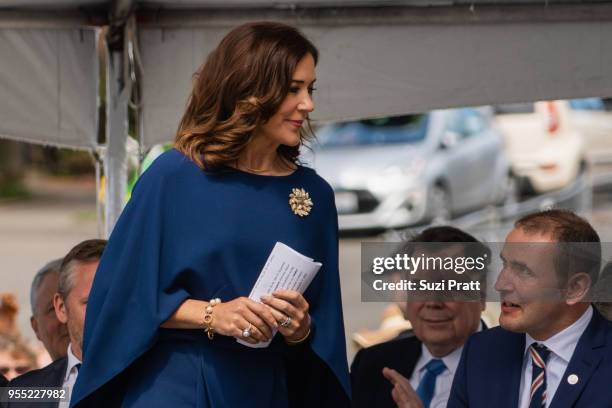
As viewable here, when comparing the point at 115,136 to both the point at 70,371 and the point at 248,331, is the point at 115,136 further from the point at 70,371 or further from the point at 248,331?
the point at 248,331

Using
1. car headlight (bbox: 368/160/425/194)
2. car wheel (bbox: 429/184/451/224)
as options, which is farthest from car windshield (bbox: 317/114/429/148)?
car wheel (bbox: 429/184/451/224)

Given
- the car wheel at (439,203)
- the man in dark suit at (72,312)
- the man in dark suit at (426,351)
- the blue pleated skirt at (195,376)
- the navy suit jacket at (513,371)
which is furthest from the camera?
the car wheel at (439,203)

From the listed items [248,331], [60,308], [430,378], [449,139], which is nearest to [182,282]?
[248,331]

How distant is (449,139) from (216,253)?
10418 millimetres

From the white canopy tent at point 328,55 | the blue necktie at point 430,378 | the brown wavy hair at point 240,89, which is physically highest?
the white canopy tent at point 328,55

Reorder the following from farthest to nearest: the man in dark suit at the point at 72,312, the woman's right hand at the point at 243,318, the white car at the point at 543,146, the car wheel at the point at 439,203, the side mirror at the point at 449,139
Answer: the white car at the point at 543,146
the side mirror at the point at 449,139
the car wheel at the point at 439,203
the man in dark suit at the point at 72,312
the woman's right hand at the point at 243,318

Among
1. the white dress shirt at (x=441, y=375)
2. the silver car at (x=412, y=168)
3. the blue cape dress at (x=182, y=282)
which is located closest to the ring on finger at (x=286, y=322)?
the blue cape dress at (x=182, y=282)

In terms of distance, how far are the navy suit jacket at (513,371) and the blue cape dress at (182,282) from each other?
1.97 feet

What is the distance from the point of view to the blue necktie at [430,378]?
4.07 metres

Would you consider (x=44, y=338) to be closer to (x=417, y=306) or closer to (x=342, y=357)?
(x=417, y=306)

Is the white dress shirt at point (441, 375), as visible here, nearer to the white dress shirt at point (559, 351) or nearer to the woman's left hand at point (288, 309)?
the white dress shirt at point (559, 351)

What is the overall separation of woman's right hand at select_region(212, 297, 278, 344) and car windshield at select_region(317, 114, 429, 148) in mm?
10206

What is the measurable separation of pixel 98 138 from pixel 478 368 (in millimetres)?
1778
